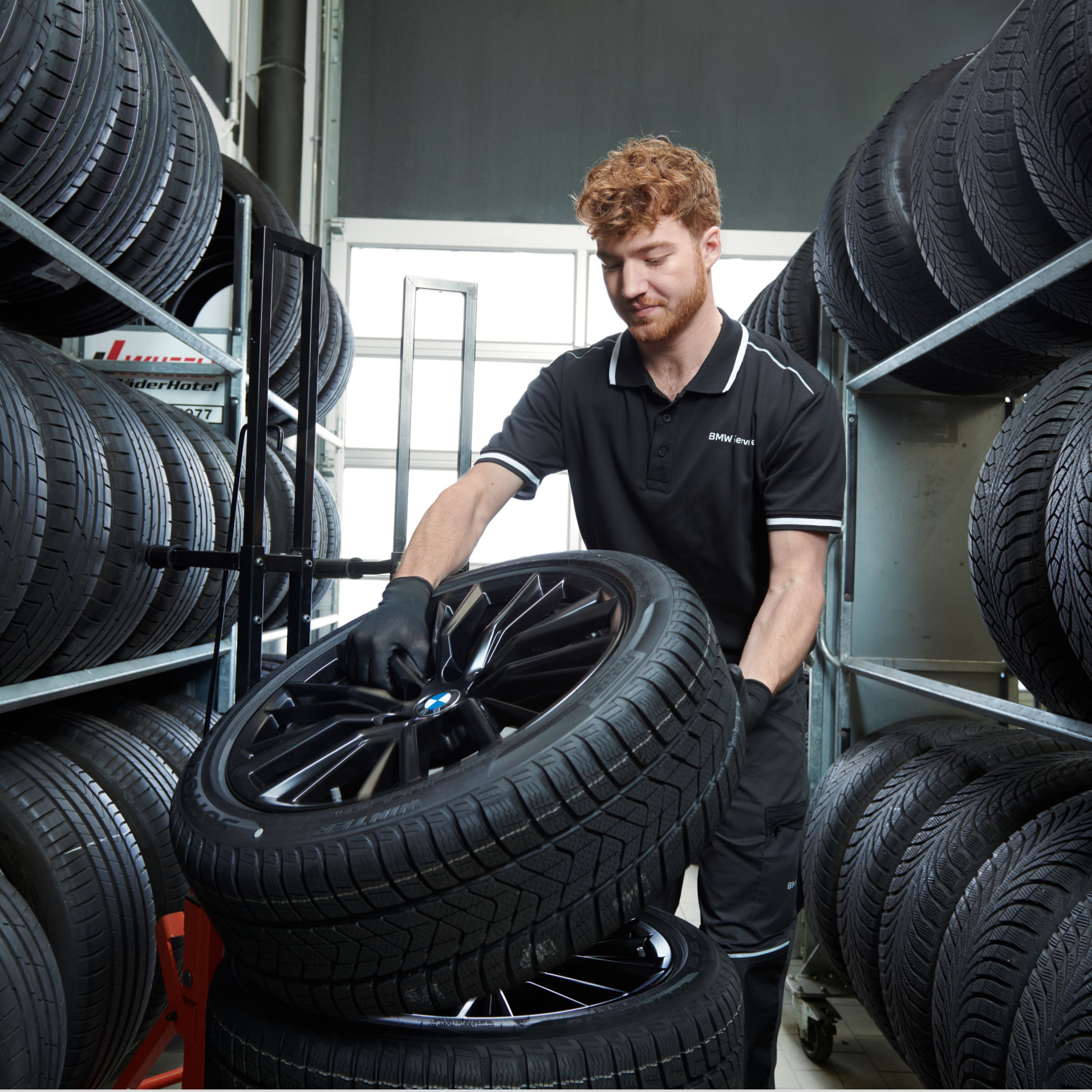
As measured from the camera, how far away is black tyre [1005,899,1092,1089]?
4.67 feet

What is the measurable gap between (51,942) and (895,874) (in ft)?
6.05

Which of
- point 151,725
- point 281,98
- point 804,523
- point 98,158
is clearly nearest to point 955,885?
point 804,523

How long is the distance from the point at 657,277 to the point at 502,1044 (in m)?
1.32

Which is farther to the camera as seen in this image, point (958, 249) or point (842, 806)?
point (842, 806)

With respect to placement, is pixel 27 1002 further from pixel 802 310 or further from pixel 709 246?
pixel 802 310

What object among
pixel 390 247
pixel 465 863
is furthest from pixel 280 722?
pixel 390 247

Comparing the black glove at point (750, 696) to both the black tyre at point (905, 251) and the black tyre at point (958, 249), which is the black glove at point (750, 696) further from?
the black tyre at point (905, 251)

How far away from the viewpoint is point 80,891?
1.90 metres

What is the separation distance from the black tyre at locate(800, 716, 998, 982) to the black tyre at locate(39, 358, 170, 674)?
1.83m

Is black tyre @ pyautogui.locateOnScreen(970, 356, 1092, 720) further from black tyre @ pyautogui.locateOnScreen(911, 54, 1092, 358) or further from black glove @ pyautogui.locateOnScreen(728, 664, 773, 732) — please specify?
black glove @ pyautogui.locateOnScreen(728, 664, 773, 732)

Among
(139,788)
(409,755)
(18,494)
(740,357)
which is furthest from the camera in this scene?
(139,788)

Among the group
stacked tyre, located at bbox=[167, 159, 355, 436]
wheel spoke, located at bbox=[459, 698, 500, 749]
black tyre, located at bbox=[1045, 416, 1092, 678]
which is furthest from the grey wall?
wheel spoke, located at bbox=[459, 698, 500, 749]

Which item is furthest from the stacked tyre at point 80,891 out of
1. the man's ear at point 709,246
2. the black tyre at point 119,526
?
the man's ear at point 709,246

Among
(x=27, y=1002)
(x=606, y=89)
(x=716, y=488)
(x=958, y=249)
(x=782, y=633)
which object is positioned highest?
(x=606, y=89)
